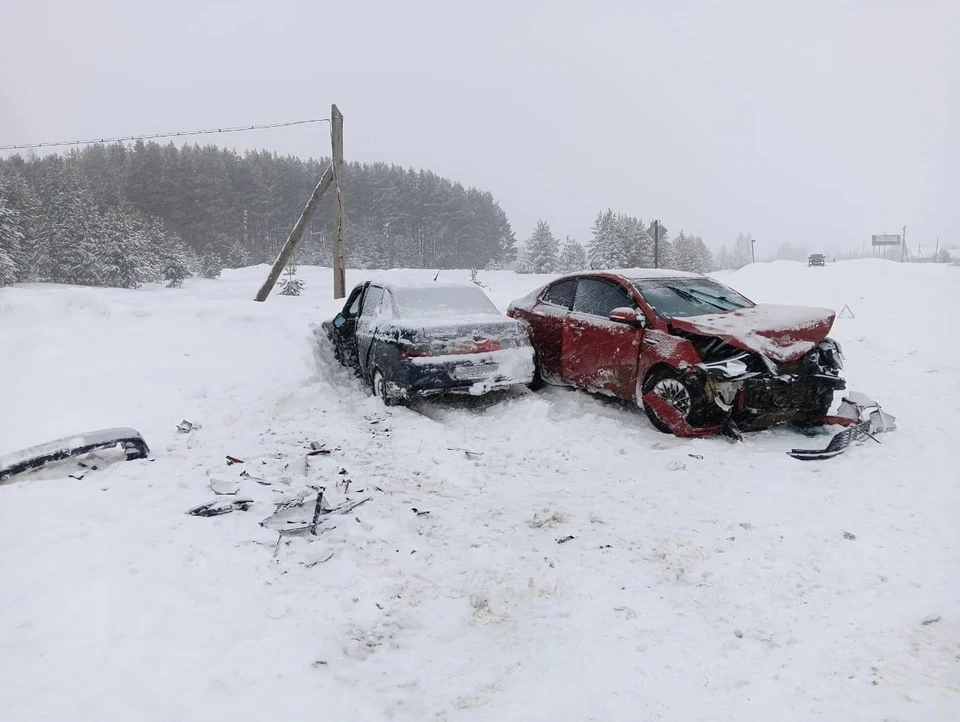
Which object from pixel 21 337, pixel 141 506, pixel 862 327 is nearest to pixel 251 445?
pixel 141 506

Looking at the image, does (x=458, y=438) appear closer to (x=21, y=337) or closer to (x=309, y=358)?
(x=309, y=358)

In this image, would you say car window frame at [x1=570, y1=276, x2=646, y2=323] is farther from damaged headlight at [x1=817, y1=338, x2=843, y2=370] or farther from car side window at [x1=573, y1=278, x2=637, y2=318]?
damaged headlight at [x1=817, y1=338, x2=843, y2=370]

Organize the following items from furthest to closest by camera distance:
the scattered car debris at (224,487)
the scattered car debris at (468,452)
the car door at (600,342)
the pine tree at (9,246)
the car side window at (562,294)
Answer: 1. the pine tree at (9,246)
2. the car side window at (562,294)
3. the car door at (600,342)
4. the scattered car debris at (468,452)
5. the scattered car debris at (224,487)

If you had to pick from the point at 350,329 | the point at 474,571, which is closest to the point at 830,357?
the point at 474,571

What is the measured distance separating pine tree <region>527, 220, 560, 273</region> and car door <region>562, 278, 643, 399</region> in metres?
46.3

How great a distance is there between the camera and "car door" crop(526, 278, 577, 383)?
7.46 metres

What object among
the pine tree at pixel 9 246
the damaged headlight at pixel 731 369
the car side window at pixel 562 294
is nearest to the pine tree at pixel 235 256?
the pine tree at pixel 9 246

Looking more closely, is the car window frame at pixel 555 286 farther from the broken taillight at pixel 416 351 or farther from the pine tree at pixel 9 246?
the pine tree at pixel 9 246

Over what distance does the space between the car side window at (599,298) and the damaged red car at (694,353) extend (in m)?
0.01

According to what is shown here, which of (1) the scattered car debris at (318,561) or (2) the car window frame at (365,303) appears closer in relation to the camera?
(1) the scattered car debris at (318,561)

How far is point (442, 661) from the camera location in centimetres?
275

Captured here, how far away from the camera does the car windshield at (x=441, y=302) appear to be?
23.8ft

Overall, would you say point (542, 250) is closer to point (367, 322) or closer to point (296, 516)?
point (367, 322)

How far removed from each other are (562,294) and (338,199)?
7.97 meters
